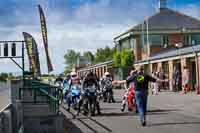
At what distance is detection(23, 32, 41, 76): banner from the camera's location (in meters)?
34.5

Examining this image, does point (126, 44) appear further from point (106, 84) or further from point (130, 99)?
point (130, 99)

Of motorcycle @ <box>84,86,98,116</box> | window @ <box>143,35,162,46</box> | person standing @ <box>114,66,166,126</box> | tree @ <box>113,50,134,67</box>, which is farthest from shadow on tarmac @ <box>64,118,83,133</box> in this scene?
window @ <box>143,35,162,46</box>

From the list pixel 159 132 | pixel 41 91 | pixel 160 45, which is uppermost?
pixel 160 45

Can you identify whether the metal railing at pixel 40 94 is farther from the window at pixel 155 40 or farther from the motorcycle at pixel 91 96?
the window at pixel 155 40

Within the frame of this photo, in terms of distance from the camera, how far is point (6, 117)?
994cm

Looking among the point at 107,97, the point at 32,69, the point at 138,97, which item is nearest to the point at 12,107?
the point at 138,97

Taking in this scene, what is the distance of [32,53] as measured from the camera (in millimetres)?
34625

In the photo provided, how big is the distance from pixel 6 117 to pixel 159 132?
4.93 m

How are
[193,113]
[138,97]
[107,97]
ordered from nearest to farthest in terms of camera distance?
[138,97], [193,113], [107,97]

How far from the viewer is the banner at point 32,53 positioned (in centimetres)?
3450

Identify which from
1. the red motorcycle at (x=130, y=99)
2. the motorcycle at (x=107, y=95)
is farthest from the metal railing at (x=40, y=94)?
the motorcycle at (x=107, y=95)

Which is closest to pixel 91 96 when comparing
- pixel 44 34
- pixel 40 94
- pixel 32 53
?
pixel 40 94

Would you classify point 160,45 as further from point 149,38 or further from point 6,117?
point 6,117

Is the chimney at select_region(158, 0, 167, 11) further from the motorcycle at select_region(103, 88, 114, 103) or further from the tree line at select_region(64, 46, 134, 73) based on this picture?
the motorcycle at select_region(103, 88, 114, 103)
